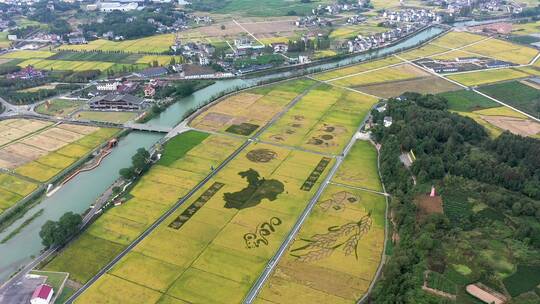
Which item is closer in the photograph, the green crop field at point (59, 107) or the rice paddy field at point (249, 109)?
the rice paddy field at point (249, 109)

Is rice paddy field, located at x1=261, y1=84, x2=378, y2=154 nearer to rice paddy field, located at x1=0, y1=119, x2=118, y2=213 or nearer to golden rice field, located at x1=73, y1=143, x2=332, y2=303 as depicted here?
golden rice field, located at x1=73, y1=143, x2=332, y2=303

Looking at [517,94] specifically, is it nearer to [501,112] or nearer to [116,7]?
[501,112]

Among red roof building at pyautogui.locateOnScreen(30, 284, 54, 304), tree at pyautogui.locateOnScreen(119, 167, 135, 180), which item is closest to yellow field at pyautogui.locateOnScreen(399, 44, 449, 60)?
tree at pyautogui.locateOnScreen(119, 167, 135, 180)

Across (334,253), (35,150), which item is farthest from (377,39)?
(334,253)

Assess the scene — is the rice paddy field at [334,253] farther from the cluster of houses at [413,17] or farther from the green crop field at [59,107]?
the cluster of houses at [413,17]

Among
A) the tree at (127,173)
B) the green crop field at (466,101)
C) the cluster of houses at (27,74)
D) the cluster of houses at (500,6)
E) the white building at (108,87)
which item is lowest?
the tree at (127,173)

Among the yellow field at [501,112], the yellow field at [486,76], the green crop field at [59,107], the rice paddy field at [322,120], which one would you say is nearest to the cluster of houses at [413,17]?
the yellow field at [486,76]

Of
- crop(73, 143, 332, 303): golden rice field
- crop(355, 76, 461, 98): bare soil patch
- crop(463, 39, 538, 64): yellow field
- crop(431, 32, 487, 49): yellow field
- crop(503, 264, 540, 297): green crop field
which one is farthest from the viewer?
crop(431, 32, 487, 49): yellow field

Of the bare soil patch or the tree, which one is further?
the bare soil patch
